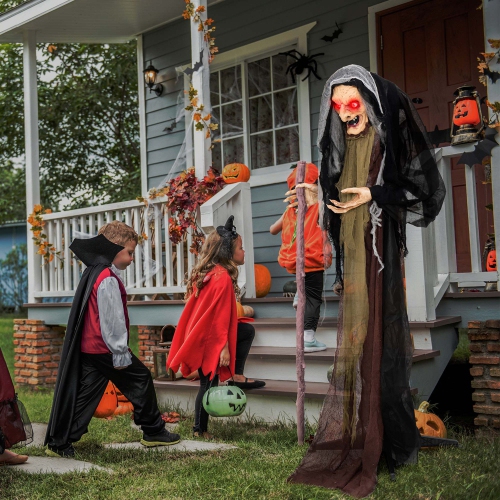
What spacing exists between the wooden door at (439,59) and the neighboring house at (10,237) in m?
16.1

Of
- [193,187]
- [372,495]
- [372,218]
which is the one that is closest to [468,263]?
[193,187]

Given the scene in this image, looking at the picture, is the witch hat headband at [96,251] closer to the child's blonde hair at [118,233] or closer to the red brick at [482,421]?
the child's blonde hair at [118,233]

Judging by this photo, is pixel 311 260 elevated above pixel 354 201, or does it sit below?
below

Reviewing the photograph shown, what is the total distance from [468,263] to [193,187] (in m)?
2.66

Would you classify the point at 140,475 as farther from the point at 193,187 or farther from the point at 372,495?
the point at 193,187

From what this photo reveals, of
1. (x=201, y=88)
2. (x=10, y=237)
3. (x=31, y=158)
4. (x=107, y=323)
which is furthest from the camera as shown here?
(x=10, y=237)

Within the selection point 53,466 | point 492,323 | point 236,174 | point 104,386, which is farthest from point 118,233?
point 236,174

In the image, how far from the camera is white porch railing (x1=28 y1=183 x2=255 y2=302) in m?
6.28

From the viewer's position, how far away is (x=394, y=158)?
11.2ft

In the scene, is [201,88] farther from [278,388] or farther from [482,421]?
[482,421]

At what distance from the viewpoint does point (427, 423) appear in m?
4.21

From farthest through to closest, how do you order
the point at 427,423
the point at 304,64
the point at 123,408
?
1. the point at 304,64
2. the point at 123,408
3. the point at 427,423

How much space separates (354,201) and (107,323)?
5.38 feet

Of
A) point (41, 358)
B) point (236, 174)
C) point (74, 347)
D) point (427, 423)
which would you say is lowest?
point (427, 423)
